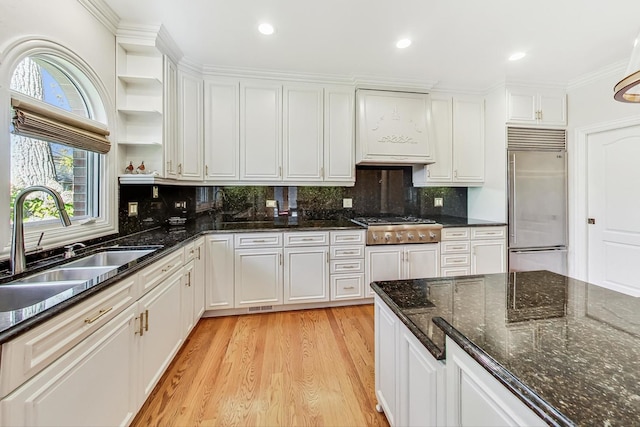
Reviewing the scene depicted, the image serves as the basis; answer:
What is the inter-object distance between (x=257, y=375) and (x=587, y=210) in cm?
375

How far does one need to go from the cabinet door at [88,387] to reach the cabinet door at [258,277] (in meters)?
1.26

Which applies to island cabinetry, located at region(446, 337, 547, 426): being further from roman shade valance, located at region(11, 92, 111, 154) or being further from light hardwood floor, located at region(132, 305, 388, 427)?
roman shade valance, located at region(11, 92, 111, 154)

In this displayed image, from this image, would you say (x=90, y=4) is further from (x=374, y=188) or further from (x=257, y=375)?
(x=374, y=188)

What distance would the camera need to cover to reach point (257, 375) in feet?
5.94

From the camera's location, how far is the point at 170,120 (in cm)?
244

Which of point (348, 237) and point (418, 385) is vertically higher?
point (348, 237)

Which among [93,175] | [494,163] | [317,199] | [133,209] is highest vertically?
[494,163]

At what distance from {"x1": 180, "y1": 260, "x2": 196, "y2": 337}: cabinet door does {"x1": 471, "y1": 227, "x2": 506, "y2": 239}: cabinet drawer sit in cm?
287

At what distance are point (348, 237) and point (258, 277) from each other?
3.21 feet

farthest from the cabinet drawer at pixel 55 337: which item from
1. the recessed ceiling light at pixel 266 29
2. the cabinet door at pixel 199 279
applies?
Answer: the recessed ceiling light at pixel 266 29

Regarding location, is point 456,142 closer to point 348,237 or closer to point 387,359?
point 348,237

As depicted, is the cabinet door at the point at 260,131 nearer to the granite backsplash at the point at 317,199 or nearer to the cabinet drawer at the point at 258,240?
the granite backsplash at the point at 317,199

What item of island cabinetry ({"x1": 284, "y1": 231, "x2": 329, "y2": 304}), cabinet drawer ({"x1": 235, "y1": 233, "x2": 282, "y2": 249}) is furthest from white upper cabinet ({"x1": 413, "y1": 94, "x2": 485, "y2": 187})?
cabinet drawer ({"x1": 235, "y1": 233, "x2": 282, "y2": 249})

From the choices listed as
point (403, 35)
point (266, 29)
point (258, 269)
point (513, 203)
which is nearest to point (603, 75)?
point (513, 203)
